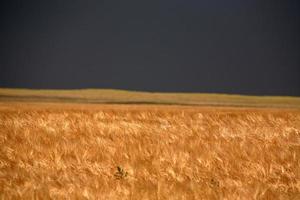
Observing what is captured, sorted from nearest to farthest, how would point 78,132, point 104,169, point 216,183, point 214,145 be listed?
point 216,183, point 104,169, point 214,145, point 78,132

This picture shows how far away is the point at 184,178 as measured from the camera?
4.25m

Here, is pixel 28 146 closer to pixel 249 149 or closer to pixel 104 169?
pixel 104 169

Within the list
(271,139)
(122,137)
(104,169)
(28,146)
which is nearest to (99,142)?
(122,137)

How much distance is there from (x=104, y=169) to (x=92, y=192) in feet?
2.42

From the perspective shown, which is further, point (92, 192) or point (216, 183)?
point (216, 183)

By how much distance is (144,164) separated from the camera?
183 inches

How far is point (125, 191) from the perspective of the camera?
3.78 meters

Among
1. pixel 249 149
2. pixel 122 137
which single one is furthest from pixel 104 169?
pixel 249 149

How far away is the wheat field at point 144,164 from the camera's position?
3.80 m

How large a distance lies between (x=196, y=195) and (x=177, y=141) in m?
2.20

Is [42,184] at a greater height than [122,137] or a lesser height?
lesser

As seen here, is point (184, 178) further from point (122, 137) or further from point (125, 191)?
point (122, 137)

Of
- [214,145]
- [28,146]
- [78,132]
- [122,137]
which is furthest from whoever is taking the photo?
[78,132]

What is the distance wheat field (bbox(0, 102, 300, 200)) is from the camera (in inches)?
150
